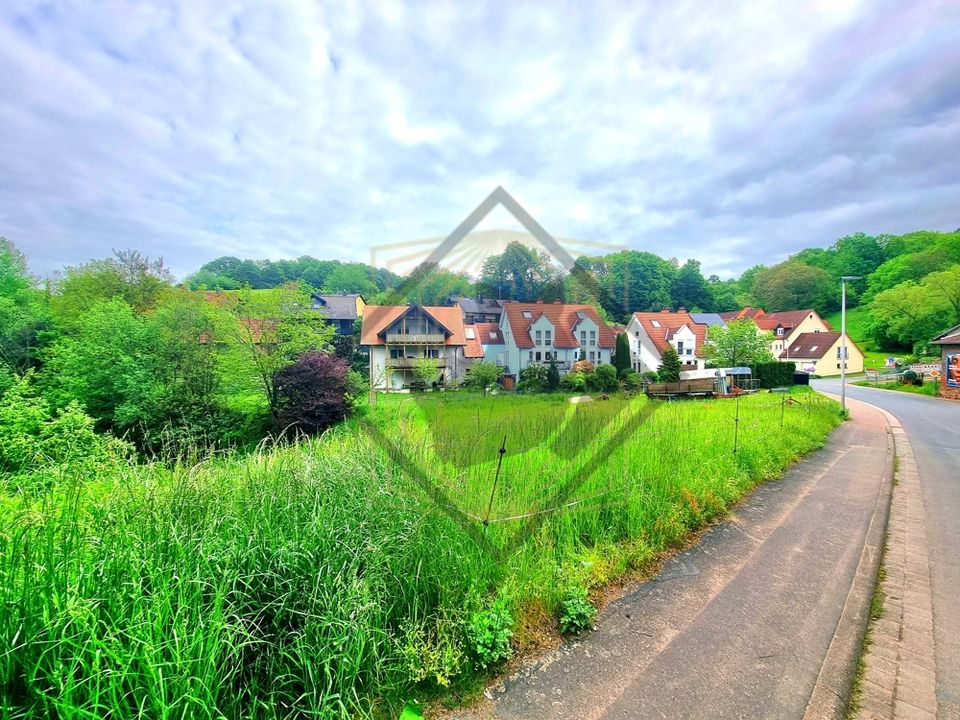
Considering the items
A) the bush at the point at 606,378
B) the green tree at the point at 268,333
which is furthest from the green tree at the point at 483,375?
the green tree at the point at 268,333

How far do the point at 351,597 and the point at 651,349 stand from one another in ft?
23.8

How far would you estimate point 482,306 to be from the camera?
13.3ft

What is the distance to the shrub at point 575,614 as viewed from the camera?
2.50 metres

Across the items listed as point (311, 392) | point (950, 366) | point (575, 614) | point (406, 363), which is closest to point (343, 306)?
point (311, 392)

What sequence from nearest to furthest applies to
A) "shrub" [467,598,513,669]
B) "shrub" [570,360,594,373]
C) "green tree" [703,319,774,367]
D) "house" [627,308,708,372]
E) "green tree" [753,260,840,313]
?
"shrub" [467,598,513,669] < "shrub" [570,360,594,373] < "house" [627,308,708,372] < "green tree" [703,319,774,367] < "green tree" [753,260,840,313]

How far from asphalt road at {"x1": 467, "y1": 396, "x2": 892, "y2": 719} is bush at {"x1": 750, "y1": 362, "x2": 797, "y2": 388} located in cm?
2100

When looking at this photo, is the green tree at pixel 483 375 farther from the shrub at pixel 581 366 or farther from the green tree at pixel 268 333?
the green tree at pixel 268 333

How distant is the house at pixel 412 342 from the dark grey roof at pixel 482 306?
3.7 inches

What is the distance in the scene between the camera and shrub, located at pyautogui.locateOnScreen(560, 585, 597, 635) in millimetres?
2500

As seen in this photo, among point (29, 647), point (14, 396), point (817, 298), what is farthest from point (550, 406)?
point (817, 298)

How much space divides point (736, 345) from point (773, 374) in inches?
98.1

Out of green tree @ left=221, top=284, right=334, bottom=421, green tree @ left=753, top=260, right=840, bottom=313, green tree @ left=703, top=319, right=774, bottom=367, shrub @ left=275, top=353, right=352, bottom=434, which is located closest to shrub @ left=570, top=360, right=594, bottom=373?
shrub @ left=275, top=353, right=352, bottom=434

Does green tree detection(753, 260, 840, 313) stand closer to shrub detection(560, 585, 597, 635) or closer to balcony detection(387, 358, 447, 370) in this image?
balcony detection(387, 358, 447, 370)

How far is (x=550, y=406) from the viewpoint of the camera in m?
4.43
